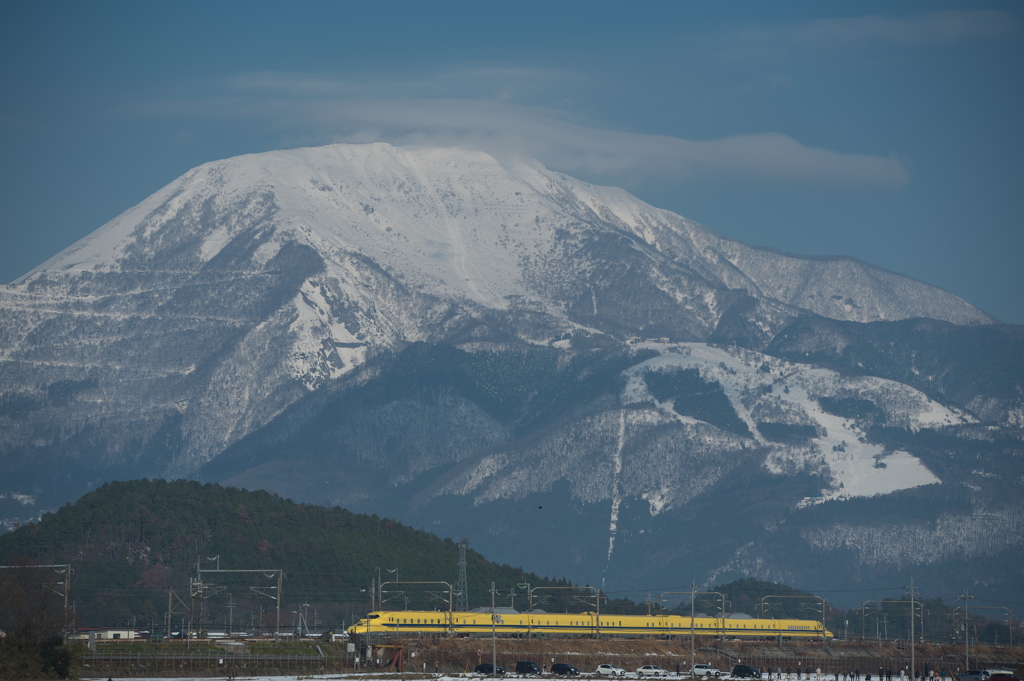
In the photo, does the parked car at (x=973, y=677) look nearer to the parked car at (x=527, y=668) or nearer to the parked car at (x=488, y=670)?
the parked car at (x=527, y=668)

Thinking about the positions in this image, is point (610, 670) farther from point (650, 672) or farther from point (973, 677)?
point (973, 677)

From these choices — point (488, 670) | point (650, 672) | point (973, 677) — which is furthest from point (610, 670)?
point (973, 677)

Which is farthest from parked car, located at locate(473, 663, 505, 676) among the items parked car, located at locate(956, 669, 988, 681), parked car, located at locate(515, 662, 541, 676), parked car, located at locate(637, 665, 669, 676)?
parked car, located at locate(956, 669, 988, 681)

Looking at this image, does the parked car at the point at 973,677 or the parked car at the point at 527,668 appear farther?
the parked car at the point at 527,668

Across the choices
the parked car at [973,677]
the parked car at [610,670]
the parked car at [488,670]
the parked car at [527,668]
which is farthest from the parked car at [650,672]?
the parked car at [973,677]

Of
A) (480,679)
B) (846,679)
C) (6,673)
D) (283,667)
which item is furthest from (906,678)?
(6,673)

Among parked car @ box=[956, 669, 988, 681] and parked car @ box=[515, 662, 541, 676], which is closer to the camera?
parked car @ box=[956, 669, 988, 681]

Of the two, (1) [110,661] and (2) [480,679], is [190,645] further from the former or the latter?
(2) [480,679]

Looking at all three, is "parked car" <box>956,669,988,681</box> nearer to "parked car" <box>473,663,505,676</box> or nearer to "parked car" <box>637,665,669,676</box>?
"parked car" <box>637,665,669,676</box>
